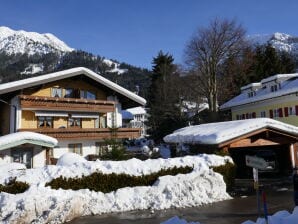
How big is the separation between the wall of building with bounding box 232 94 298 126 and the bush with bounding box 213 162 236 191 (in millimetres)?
17312

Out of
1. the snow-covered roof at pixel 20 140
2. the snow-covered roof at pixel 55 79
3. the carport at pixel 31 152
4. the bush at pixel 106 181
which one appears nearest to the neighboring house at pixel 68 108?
the snow-covered roof at pixel 55 79

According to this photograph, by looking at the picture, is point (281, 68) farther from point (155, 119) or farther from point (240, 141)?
point (240, 141)

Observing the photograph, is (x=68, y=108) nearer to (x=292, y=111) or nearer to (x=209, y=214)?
(x=209, y=214)

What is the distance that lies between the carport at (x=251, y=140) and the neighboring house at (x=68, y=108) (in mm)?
6880

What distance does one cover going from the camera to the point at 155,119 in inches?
1962

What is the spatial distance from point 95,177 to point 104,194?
0.81 metres

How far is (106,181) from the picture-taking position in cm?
1553

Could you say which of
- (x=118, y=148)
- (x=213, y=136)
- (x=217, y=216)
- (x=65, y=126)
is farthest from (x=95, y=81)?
(x=217, y=216)

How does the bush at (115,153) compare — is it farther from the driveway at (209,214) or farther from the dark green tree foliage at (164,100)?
the dark green tree foliage at (164,100)

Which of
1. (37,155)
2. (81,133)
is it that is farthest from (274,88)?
(37,155)

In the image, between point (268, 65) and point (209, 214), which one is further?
point (268, 65)

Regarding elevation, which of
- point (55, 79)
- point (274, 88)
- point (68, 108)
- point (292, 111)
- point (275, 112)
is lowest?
point (292, 111)

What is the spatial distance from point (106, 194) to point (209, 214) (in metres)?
4.40

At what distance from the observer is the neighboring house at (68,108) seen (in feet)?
90.4
